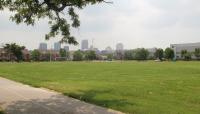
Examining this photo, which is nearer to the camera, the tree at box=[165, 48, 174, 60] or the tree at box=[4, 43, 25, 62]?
the tree at box=[4, 43, 25, 62]

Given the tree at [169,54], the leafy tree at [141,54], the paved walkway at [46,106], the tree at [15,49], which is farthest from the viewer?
the leafy tree at [141,54]

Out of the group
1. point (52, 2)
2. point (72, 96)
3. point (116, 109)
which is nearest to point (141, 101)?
point (116, 109)

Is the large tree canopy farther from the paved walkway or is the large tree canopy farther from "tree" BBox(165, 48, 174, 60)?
"tree" BBox(165, 48, 174, 60)

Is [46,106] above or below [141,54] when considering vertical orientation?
below

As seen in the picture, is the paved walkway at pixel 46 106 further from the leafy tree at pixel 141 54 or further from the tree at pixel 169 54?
the leafy tree at pixel 141 54

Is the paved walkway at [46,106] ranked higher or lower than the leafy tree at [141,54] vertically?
lower

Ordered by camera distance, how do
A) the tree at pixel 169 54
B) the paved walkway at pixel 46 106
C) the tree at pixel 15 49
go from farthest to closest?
the tree at pixel 169 54 → the tree at pixel 15 49 → the paved walkway at pixel 46 106

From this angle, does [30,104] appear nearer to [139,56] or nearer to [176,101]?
[176,101]

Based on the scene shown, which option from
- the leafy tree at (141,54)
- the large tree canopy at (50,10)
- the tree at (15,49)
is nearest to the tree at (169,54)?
the leafy tree at (141,54)

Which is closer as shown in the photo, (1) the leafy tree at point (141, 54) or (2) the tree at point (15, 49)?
(2) the tree at point (15, 49)

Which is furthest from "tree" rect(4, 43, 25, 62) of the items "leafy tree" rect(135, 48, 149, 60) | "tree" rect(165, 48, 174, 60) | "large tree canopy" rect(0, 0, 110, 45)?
"large tree canopy" rect(0, 0, 110, 45)

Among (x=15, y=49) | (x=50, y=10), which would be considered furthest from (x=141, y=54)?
(x=50, y=10)

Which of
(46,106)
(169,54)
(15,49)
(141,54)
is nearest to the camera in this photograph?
(46,106)

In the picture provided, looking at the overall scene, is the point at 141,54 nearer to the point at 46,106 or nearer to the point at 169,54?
the point at 169,54
